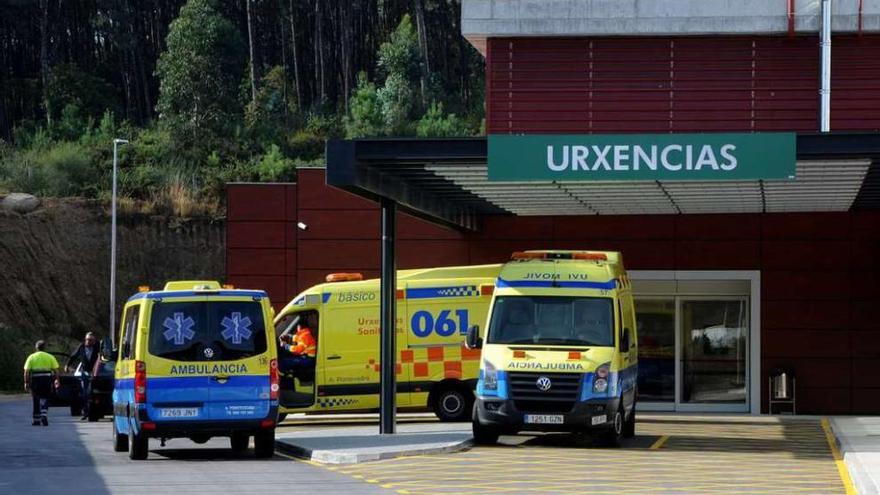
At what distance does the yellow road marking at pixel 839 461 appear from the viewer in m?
17.4

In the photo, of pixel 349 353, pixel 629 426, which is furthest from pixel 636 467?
pixel 349 353

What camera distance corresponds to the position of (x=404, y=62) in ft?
254

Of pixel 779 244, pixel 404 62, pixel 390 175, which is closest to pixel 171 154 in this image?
pixel 404 62

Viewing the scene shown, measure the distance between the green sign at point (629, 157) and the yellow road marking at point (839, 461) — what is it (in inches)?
145

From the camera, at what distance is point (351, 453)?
2056 cm

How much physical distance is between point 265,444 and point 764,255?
531 inches

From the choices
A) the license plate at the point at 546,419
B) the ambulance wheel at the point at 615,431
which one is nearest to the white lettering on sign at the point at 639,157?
the license plate at the point at 546,419

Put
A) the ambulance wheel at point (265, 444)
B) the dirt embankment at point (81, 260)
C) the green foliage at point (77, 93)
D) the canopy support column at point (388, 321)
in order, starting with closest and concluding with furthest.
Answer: the ambulance wheel at point (265, 444) → the canopy support column at point (388, 321) → the dirt embankment at point (81, 260) → the green foliage at point (77, 93)

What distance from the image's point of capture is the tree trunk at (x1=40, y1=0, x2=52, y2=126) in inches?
3039

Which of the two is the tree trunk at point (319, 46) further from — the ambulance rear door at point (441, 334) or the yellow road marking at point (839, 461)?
the yellow road marking at point (839, 461)

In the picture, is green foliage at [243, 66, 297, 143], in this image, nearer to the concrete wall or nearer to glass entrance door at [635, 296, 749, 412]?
the concrete wall

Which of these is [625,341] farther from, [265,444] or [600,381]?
[265,444]

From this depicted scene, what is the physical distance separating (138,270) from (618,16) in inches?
1485

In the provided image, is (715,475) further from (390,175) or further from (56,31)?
(56,31)
